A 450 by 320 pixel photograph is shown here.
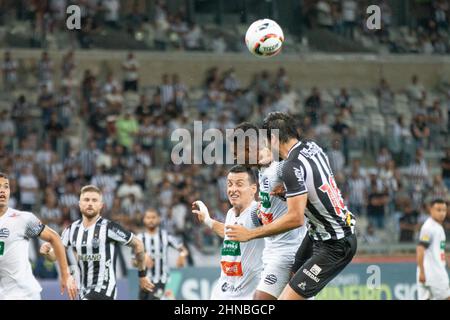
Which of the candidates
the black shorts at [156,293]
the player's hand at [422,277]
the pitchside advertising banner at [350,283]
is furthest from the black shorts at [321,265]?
the pitchside advertising banner at [350,283]

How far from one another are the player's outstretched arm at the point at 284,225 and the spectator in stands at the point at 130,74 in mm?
Result: 16560

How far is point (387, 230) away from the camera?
20.8 meters

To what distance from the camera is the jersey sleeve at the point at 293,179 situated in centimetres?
828

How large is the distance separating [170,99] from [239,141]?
14844 mm

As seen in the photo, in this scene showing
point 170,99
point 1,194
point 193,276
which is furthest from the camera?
point 170,99

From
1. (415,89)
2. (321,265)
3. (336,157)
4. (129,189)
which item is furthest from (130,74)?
(321,265)

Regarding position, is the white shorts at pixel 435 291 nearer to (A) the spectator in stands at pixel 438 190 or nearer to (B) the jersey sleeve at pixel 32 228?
(B) the jersey sleeve at pixel 32 228

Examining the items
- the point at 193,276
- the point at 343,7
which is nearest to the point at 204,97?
the point at 343,7

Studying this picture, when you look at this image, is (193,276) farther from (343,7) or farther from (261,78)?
(343,7)

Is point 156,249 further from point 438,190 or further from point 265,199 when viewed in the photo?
point 438,190

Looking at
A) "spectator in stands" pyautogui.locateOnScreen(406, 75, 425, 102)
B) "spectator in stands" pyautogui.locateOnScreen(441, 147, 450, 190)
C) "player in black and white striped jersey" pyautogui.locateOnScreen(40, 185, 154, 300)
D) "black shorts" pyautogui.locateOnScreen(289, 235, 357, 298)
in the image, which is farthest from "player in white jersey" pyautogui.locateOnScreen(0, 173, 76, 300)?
"spectator in stands" pyautogui.locateOnScreen(406, 75, 425, 102)

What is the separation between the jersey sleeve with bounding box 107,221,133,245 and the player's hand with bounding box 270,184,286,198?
2367mm

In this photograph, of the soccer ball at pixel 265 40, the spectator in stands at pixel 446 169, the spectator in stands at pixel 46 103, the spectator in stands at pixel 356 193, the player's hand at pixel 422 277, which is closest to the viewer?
A: the soccer ball at pixel 265 40

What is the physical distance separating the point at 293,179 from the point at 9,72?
16.5 m
